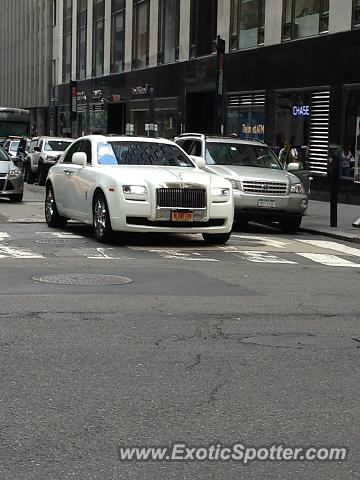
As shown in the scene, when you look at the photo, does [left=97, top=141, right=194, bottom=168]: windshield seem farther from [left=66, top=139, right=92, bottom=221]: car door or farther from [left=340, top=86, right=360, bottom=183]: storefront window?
[left=340, top=86, right=360, bottom=183]: storefront window

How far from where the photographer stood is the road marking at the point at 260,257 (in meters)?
11.3

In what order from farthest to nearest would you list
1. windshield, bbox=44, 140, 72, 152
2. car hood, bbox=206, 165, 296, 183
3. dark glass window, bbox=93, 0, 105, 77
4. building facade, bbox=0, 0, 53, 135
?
1. building facade, bbox=0, 0, 53, 135
2. dark glass window, bbox=93, 0, 105, 77
3. windshield, bbox=44, 140, 72, 152
4. car hood, bbox=206, 165, 296, 183

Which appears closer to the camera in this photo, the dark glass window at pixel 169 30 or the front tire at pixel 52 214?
the front tire at pixel 52 214

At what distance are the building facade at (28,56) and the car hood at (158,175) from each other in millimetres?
48146

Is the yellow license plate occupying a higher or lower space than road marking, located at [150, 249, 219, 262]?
higher

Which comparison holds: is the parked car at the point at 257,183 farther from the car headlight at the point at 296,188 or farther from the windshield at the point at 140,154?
the windshield at the point at 140,154

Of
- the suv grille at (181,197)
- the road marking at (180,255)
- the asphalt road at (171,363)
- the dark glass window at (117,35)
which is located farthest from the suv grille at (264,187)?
the dark glass window at (117,35)

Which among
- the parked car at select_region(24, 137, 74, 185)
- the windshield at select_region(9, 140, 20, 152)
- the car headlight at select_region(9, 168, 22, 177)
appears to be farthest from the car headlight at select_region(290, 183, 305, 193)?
the windshield at select_region(9, 140, 20, 152)

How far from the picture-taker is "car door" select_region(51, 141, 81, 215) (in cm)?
1393

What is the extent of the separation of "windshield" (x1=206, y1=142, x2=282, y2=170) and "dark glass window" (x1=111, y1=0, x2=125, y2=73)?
24.9m

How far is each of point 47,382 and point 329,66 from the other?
19798mm

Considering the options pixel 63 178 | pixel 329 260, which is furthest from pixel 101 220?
pixel 329 260

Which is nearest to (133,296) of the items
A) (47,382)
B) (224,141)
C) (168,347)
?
(168,347)

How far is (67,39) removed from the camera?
51.8m
